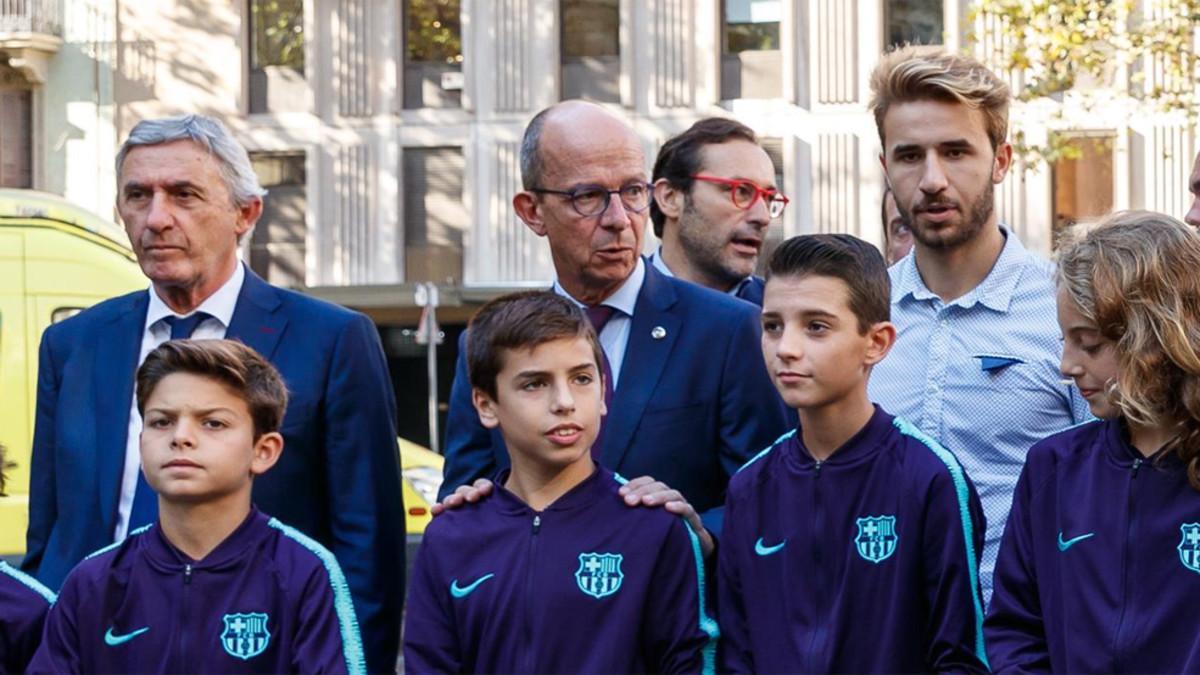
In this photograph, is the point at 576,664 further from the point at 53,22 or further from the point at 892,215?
the point at 53,22

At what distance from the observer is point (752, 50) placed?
28031 mm

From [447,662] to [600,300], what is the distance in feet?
3.57

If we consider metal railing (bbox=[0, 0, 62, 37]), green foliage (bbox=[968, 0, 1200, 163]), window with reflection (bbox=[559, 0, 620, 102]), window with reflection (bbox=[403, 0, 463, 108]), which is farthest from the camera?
window with reflection (bbox=[403, 0, 463, 108])

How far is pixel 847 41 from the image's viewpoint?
2728 centimetres

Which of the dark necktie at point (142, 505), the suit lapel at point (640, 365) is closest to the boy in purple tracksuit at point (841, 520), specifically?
the suit lapel at point (640, 365)

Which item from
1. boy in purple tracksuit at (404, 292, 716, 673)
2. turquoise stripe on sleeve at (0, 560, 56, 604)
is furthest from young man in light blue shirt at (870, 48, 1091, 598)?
turquoise stripe on sleeve at (0, 560, 56, 604)

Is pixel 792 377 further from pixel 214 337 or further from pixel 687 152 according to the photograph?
pixel 687 152

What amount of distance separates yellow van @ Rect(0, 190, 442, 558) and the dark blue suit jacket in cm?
455

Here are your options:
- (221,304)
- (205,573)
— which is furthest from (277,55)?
(205,573)

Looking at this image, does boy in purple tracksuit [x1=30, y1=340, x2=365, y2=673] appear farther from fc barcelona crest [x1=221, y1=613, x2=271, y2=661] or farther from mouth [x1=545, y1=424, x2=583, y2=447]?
mouth [x1=545, y1=424, x2=583, y2=447]

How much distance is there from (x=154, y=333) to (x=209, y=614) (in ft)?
3.02

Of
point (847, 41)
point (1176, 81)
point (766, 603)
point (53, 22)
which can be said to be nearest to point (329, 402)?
point (766, 603)

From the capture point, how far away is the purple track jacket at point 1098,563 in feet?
13.9

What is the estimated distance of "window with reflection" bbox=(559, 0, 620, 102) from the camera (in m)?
28.4
